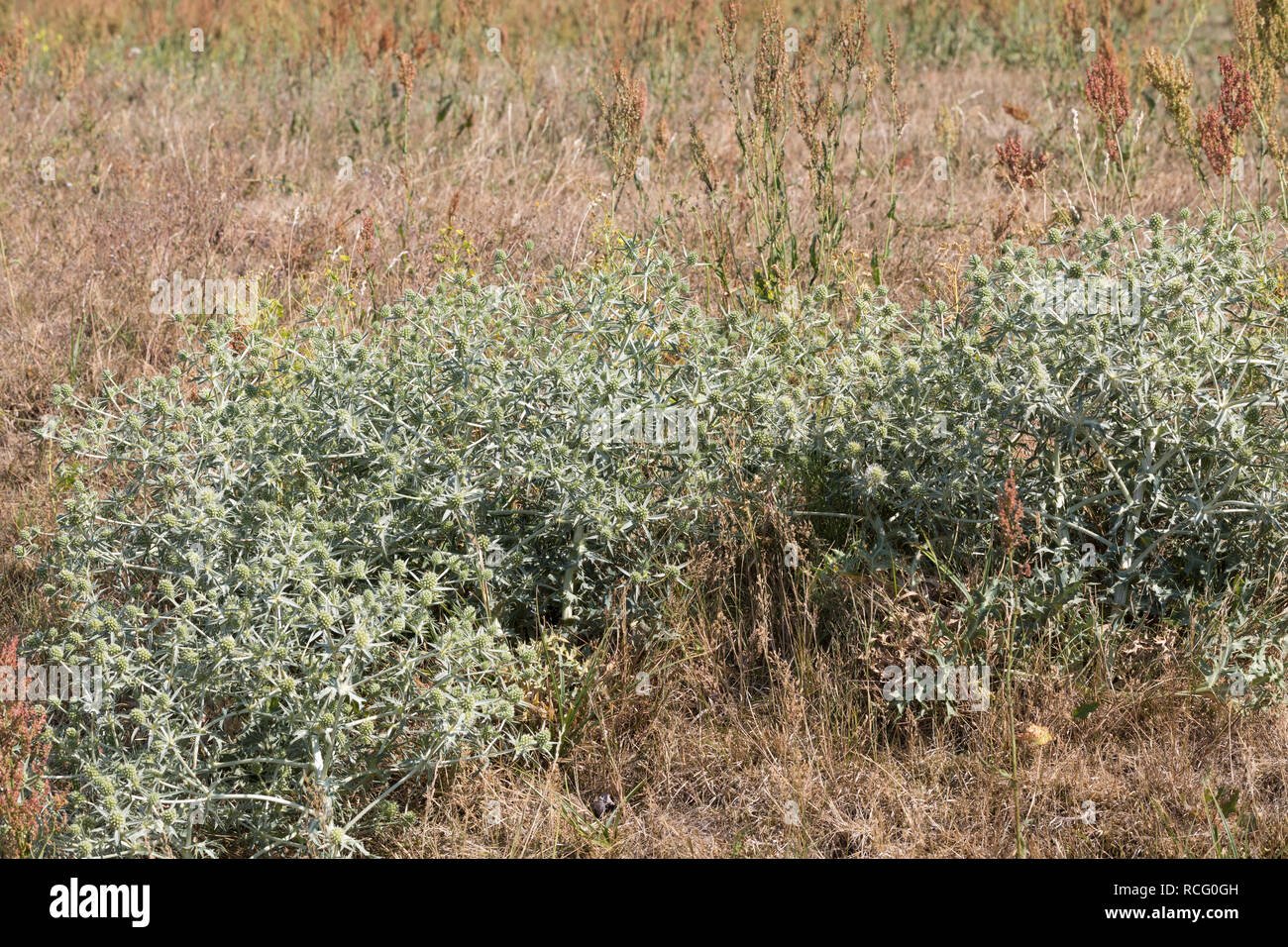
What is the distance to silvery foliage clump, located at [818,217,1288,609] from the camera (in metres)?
2.79

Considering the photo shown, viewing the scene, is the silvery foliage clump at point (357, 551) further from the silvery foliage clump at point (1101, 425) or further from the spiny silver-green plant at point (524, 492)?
the silvery foliage clump at point (1101, 425)

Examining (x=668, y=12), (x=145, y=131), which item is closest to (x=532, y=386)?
(x=668, y=12)

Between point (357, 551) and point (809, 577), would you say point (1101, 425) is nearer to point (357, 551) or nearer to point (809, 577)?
point (809, 577)

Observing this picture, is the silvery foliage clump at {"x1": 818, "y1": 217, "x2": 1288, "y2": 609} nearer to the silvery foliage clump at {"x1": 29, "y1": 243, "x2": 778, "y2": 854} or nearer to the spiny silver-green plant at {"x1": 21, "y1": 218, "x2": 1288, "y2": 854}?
the spiny silver-green plant at {"x1": 21, "y1": 218, "x2": 1288, "y2": 854}

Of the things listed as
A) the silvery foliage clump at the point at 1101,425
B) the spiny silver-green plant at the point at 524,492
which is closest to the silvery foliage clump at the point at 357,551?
the spiny silver-green plant at the point at 524,492

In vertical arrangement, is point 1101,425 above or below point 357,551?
above

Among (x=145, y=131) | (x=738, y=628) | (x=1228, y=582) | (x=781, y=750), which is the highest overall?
(x=145, y=131)

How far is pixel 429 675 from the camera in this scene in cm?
288

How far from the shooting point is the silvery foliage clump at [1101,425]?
2.79 m

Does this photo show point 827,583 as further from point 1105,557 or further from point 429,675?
point 429,675

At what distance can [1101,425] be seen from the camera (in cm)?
275

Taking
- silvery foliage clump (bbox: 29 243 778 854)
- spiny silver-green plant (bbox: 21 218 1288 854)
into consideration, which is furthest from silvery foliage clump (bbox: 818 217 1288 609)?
silvery foliage clump (bbox: 29 243 778 854)

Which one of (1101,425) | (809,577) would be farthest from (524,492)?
(1101,425)

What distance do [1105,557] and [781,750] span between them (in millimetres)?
939
